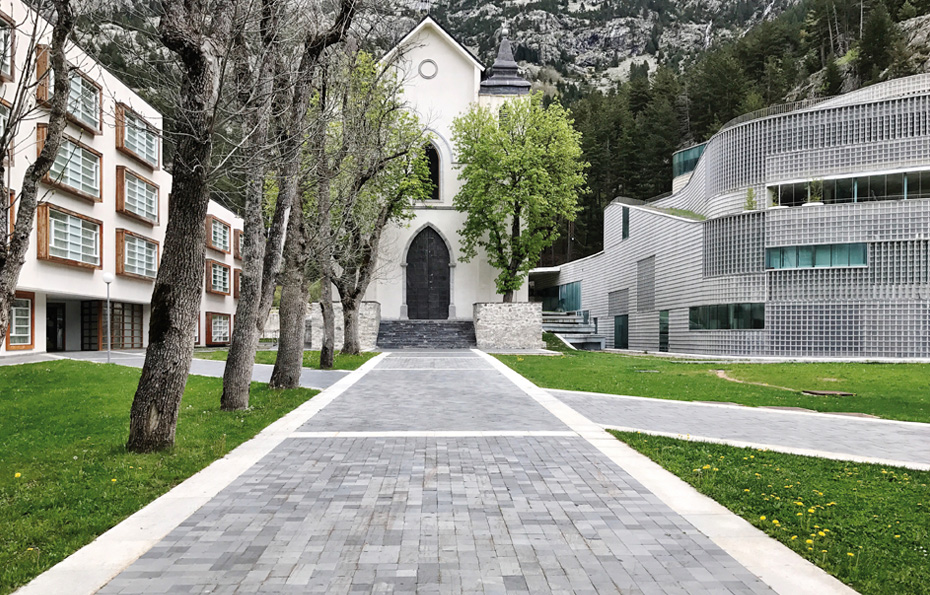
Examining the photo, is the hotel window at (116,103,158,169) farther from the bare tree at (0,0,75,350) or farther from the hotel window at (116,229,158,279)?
the bare tree at (0,0,75,350)

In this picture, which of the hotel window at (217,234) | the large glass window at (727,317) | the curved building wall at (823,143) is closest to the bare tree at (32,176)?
the large glass window at (727,317)

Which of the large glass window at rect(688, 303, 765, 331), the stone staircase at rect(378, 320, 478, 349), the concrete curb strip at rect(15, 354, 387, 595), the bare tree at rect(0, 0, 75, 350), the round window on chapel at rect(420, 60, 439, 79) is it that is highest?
the round window on chapel at rect(420, 60, 439, 79)

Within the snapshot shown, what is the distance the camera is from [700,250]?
3306 cm

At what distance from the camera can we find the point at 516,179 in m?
34.9

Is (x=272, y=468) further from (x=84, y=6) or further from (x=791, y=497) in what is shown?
(x=84, y=6)

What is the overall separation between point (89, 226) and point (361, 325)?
12.0m

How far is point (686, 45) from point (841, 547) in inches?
6368

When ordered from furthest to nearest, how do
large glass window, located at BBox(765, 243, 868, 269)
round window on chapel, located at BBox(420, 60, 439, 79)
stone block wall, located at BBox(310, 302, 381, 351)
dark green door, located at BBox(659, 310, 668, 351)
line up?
1. round window on chapel, located at BBox(420, 60, 439, 79)
2. dark green door, located at BBox(659, 310, 668, 351)
3. stone block wall, located at BBox(310, 302, 381, 351)
4. large glass window, located at BBox(765, 243, 868, 269)

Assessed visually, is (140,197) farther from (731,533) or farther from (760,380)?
(731,533)

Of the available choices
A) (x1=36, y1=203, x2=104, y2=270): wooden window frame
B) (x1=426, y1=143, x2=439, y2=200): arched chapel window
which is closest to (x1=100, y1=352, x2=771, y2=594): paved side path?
(x1=36, y1=203, x2=104, y2=270): wooden window frame

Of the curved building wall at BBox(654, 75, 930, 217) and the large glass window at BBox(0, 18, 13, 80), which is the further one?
the curved building wall at BBox(654, 75, 930, 217)

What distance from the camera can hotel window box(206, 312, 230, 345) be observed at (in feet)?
137

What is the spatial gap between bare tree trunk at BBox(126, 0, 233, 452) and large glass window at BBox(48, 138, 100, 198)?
19.2m

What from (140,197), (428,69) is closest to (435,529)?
(140,197)
